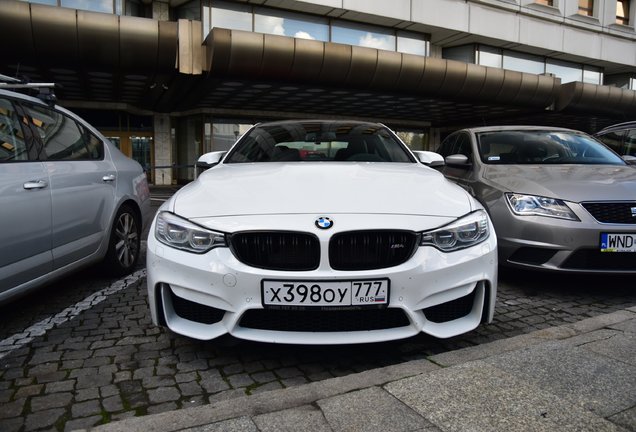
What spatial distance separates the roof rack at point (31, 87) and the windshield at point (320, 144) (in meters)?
1.34

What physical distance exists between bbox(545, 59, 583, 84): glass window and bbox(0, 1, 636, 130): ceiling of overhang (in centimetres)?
296

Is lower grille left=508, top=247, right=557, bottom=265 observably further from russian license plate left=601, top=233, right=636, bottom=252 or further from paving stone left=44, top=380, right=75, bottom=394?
paving stone left=44, top=380, right=75, bottom=394

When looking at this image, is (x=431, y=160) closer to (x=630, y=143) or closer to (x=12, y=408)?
(x=12, y=408)

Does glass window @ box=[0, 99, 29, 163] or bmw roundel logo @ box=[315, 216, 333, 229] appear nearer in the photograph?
bmw roundel logo @ box=[315, 216, 333, 229]

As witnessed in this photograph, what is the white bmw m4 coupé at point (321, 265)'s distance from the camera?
7.61ft

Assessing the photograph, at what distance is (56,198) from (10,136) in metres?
0.46

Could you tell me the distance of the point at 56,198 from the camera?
3.25m

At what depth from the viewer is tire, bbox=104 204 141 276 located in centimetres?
417

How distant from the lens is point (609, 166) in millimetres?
4727

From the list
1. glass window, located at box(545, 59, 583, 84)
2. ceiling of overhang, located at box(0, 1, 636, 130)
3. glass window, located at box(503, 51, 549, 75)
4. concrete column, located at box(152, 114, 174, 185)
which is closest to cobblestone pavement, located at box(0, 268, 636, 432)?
ceiling of overhang, located at box(0, 1, 636, 130)

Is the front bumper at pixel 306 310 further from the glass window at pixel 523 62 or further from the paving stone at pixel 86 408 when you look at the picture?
the glass window at pixel 523 62

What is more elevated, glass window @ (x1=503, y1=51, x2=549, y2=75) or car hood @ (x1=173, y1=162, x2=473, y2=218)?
glass window @ (x1=503, y1=51, x2=549, y2=75)

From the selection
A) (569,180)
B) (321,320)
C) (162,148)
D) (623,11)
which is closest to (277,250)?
(321,320)

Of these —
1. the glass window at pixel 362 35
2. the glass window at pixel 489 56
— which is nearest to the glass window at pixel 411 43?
the glass window at pixel 362 35
